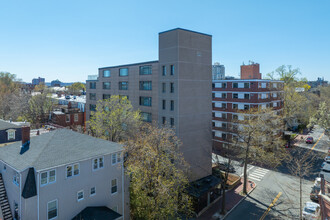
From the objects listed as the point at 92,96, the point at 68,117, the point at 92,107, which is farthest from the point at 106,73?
the point at 68,117

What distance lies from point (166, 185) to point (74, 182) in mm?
8672

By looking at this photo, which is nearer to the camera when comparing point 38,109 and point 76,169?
point 76,169

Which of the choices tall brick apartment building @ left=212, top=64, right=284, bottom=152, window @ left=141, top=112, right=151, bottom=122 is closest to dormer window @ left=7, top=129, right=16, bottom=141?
window @ left=141, top=112, right=151, bottom=122

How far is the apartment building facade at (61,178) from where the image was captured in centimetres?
1738

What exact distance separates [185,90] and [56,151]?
18.9 meters

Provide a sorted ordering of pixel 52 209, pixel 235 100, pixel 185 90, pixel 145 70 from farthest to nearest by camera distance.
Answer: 1. pixel 235 100
2. pixel 145 70
3. pixel 185 90
4. pixel 52 209

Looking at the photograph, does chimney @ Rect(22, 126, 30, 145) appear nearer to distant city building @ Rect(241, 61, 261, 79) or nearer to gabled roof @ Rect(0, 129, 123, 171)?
gabled roof @ Rect(0, 129, 123, 171)

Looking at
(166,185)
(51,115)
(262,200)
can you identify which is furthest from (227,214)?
(51,115)

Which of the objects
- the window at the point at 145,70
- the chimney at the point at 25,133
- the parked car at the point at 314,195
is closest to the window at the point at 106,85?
the window at the point at 145,70

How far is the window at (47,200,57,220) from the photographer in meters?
18.0

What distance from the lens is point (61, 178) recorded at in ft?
61.4

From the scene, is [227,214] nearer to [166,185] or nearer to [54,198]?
[166,185]

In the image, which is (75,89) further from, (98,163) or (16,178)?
(16,178)

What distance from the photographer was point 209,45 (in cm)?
3441
